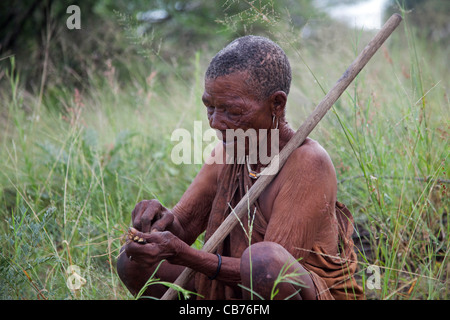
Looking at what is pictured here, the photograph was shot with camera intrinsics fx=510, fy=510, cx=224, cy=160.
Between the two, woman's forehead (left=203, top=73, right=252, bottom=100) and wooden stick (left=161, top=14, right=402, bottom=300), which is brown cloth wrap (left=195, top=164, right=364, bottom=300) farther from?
woman's forehead (left=203, top=73, right=252, bottom=100)

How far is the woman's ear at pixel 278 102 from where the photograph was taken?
201 centimetres

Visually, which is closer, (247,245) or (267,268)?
(267,268)

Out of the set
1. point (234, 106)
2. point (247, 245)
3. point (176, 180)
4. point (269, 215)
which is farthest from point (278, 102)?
point (176, 180)

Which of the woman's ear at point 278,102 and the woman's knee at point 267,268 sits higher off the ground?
the woman's ear at point 278,102

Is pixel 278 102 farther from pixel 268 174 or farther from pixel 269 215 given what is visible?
pixel 269 215

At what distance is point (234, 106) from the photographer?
6.44 feet

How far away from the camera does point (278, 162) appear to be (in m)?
1.99

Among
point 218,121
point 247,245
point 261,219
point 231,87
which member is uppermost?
point 231,87

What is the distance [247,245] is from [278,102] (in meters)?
0.59

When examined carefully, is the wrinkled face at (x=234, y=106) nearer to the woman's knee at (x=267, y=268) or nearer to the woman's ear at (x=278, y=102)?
the woman's ear at (x=278, y=102)

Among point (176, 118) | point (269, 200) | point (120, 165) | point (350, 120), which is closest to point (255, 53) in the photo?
point (269, 200)

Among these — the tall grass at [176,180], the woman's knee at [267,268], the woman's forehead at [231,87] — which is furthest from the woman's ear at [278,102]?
the woman's knee at [267,268]

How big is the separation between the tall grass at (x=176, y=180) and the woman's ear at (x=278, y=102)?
23 cm

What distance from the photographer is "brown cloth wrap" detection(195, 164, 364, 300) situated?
2049 mm
